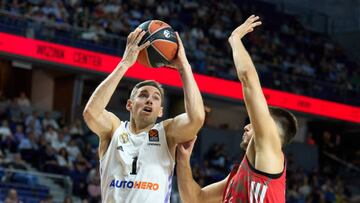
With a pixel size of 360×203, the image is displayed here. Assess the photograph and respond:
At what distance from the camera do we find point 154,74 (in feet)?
51.7

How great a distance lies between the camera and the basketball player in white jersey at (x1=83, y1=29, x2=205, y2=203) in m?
4.22

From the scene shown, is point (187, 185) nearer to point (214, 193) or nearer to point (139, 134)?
point (214, 193)

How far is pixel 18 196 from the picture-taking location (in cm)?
1139

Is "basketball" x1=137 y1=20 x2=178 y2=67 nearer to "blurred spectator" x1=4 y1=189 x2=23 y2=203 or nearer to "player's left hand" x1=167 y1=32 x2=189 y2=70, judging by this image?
"player's left hand" x1=167 y1=32 x2=189 y2=70

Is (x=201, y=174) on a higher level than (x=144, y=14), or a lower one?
lower

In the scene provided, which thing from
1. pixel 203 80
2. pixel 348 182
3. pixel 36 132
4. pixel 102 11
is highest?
pixel 102 11

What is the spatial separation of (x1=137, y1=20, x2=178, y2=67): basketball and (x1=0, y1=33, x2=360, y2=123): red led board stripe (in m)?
9.62

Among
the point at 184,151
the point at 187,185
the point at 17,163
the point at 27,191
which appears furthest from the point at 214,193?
the point at 17,163

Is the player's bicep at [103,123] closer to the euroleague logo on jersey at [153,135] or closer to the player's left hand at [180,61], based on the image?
the euroleague logo on jersey at [153,135]

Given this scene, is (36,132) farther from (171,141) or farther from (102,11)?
(171,141)

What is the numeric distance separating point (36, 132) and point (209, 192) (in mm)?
9389

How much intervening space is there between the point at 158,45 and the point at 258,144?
40.6 inches

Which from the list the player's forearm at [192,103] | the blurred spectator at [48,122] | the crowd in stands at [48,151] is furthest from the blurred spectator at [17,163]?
the player's forearm at [192,103]

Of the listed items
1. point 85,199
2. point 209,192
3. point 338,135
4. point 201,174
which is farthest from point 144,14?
point 209,192
